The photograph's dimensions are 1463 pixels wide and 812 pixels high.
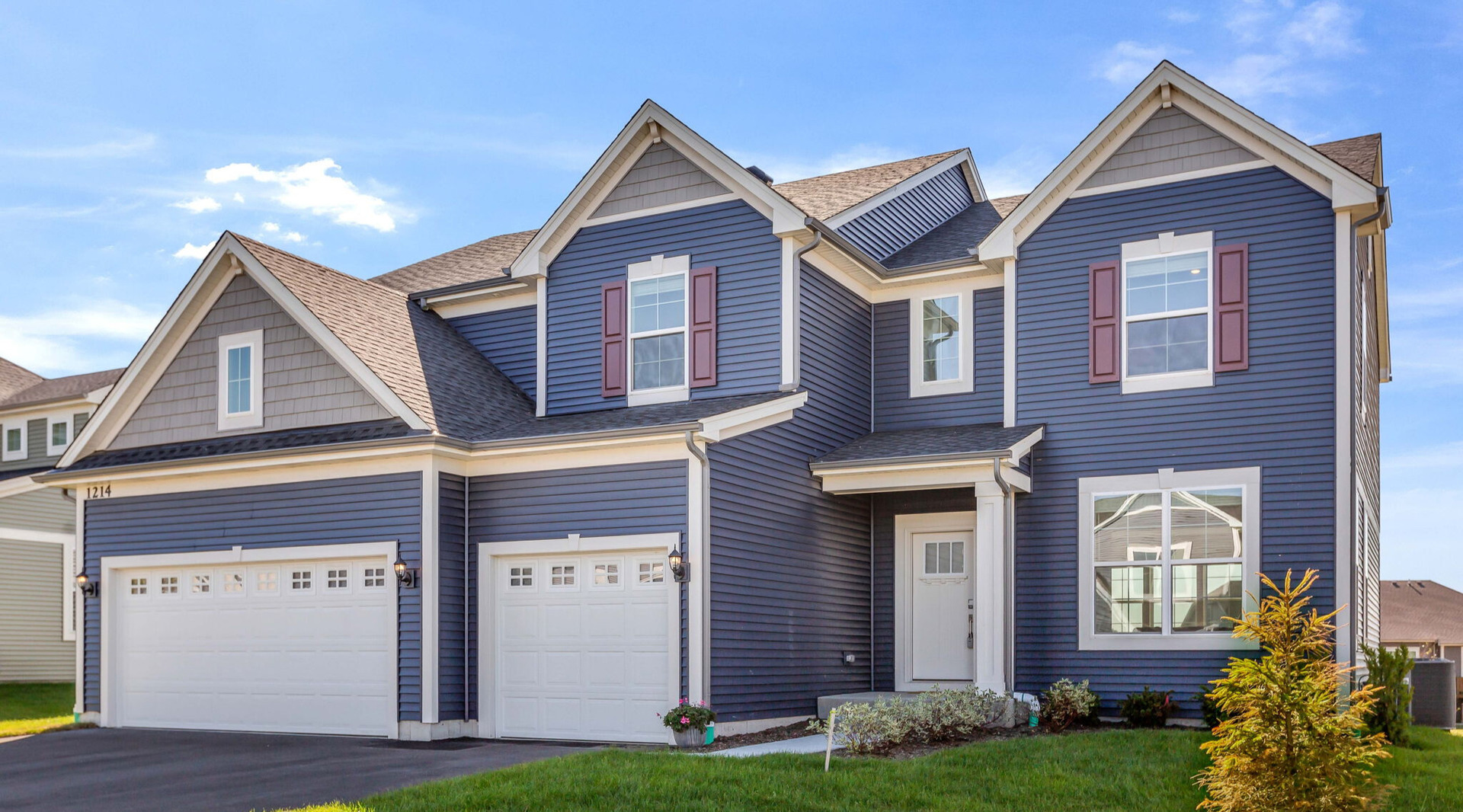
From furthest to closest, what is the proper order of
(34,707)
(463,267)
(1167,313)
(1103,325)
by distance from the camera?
(34,707)
(463,267)
(1103,325)
(1167,313)

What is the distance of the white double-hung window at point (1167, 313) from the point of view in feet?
49.8

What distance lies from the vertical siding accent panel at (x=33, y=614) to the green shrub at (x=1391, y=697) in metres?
23.2

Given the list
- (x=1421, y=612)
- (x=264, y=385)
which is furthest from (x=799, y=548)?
(x=1421, y=612)

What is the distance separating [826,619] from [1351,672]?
5995 mm

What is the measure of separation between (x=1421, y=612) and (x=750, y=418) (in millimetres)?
26513

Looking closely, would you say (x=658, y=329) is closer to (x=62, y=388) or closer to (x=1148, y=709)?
(x=1148, y=709)

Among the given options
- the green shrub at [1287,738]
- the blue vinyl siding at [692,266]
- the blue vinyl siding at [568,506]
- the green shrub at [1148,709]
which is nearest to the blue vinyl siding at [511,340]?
the blue vinyl siding at [692,266]

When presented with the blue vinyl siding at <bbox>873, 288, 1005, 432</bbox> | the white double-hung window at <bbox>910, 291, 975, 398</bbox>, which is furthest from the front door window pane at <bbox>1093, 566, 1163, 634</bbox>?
the white double-hung window at <bbox>910, 291, 975, 398</bbox>

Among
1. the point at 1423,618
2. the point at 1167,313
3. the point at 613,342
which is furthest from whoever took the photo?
the point at 1423,618

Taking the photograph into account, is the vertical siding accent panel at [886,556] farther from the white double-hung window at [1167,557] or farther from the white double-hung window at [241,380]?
the white double-hung window at [241,380]

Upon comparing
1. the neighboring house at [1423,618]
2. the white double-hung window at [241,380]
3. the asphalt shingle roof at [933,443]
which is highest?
the white double-hung window at [241,380]

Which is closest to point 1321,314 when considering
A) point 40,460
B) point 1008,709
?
point 1008,709

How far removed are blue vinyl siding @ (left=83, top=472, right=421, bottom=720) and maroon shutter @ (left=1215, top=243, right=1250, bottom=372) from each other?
9.23 metres

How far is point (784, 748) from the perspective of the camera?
42.0ft
